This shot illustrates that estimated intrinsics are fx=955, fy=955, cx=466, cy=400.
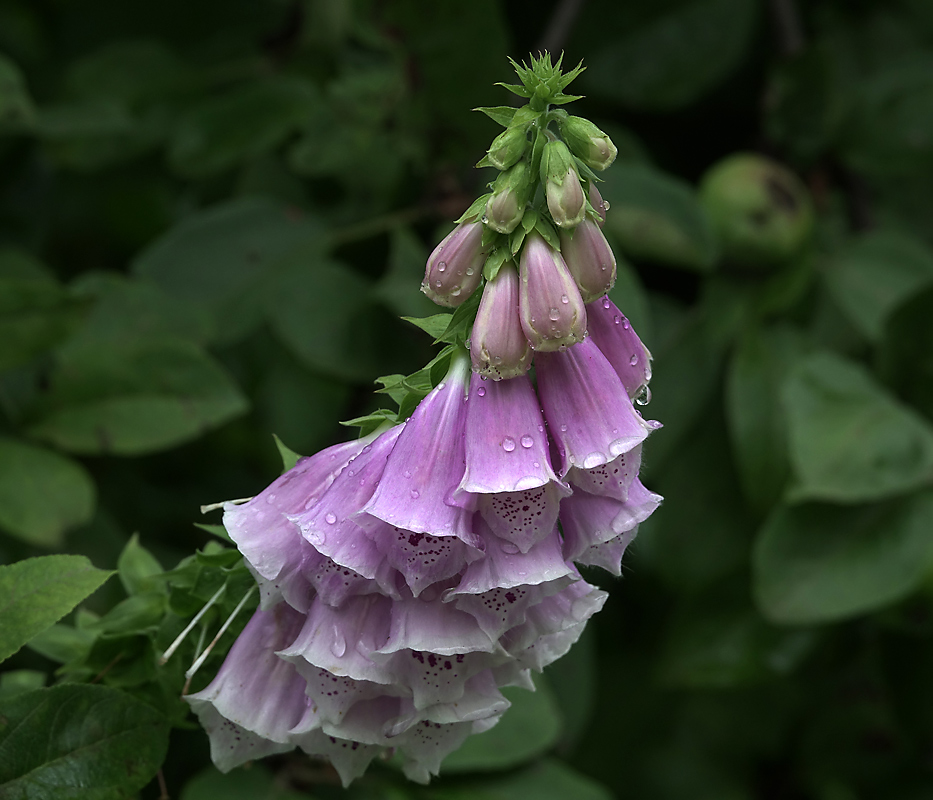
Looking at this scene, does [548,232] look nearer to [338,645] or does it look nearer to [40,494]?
[338,645]

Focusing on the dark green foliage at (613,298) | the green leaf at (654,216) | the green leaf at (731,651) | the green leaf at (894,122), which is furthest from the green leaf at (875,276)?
the green leaf at (731,651)

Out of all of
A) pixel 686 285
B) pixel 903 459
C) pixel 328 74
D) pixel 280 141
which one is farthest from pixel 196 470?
pixel 903 459

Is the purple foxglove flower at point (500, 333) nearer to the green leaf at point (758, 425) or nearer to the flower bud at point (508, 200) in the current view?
the flower bud at point (508, 200)

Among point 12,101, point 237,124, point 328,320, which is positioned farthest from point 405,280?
point 12,101

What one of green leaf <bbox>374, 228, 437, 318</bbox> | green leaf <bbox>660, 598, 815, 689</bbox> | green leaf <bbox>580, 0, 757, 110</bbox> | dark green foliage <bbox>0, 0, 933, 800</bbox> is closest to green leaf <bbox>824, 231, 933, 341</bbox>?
dark green foliage <bbox>0, 0, 933, 800</bbox>

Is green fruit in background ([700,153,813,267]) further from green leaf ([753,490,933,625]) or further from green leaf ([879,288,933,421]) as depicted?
green leaf ([753,490,933,625])
